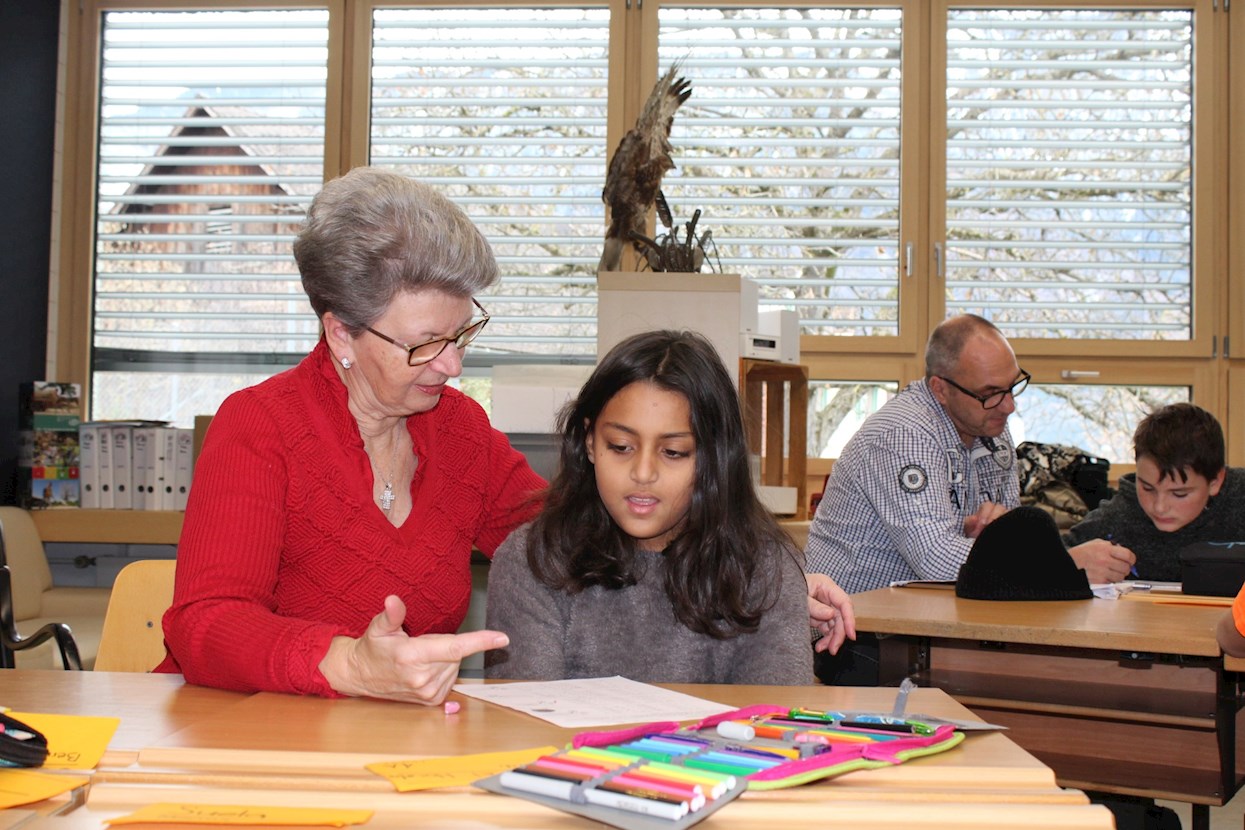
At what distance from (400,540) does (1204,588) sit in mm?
1976

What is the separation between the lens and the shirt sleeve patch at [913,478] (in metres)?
3.10

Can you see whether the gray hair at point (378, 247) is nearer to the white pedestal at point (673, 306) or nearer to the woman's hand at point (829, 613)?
the woman's hand at point (829, 613)

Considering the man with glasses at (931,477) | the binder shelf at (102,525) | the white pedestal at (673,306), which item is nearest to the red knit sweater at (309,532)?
the man with glasses at (931,477)

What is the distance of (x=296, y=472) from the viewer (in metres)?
1.69

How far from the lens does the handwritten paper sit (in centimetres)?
125

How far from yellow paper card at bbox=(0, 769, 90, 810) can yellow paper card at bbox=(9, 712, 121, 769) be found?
0.10 feet

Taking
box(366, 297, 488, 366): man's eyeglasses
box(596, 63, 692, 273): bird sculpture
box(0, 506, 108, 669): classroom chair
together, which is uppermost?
box(596, 63, 692, 273): bird sculpture

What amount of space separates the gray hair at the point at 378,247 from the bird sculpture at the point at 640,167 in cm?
206

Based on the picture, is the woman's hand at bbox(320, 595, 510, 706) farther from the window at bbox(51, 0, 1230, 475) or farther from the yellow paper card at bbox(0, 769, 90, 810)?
the window at bbox(51, 0, 1230, 475)

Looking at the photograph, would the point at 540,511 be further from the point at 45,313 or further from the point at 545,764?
the point at 45,313

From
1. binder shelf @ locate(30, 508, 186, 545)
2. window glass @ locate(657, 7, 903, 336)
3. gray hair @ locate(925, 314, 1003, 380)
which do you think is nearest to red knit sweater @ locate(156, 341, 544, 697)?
gray hair @ locate(925, 314, 1003, 380)

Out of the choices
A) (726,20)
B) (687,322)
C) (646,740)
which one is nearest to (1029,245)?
(726,20)

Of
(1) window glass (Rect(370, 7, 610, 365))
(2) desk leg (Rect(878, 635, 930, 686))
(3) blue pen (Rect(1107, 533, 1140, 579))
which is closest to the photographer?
(2) desk leg (Rect(878, 635, 930, 686))

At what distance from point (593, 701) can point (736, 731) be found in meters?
0.26
